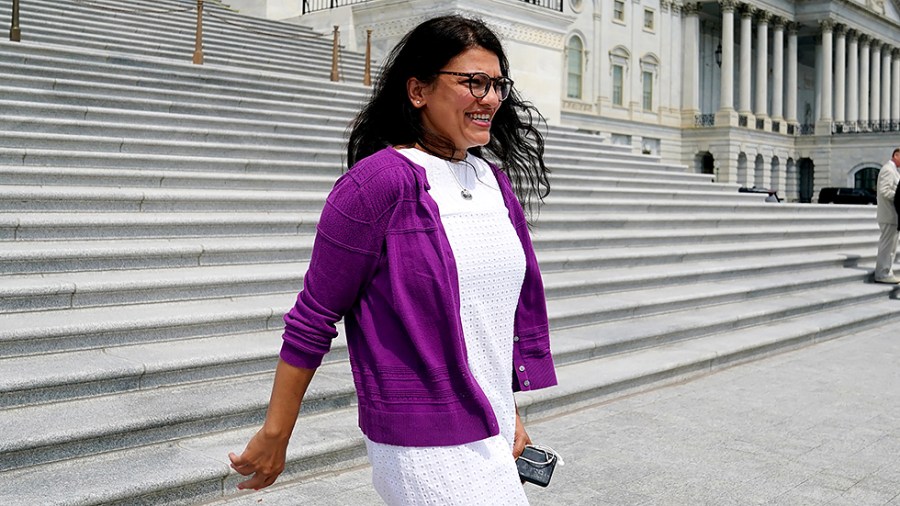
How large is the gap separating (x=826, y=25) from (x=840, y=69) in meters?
3.58

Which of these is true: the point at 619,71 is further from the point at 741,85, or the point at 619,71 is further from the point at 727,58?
the point at 741,85

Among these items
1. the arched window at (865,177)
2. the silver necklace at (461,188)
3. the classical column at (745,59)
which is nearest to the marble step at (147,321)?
the silver necklace at (461,188)

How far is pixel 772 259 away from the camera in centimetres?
1280

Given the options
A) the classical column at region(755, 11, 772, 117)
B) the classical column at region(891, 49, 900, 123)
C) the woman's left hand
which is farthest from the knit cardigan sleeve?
the classical column at region(891, 49, 900, 123)

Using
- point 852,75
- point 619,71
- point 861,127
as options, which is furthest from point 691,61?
point 852,75

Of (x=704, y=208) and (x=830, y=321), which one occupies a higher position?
(x=704, y=208)

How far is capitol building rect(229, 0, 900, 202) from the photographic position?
5322 centimetres

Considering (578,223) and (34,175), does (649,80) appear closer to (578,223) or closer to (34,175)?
(578,223)

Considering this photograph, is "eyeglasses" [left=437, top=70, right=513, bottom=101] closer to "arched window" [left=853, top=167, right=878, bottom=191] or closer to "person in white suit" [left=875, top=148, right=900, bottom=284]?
"person in white suit" [left=875, top=148, right=900, bottom=284]

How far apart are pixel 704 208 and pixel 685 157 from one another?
4559cm

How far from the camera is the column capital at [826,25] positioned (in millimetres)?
64125

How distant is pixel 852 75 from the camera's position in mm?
68188

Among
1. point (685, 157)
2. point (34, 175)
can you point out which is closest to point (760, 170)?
point (685, 157)

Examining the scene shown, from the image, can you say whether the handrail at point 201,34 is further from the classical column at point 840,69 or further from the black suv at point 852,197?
the classical column at point 840,69
